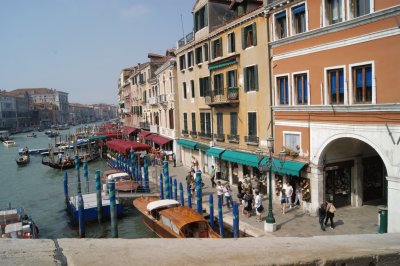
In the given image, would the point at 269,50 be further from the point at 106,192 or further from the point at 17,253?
the point at 17,253

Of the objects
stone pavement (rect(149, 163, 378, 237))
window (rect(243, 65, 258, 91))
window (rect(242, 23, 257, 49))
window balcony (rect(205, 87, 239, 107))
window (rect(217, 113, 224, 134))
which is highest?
window (rect(242, 23, 257, 49))

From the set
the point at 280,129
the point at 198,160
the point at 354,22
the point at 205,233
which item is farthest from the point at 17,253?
the point at 198,160

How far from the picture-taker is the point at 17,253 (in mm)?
2438

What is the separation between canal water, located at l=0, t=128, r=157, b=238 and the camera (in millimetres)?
19328

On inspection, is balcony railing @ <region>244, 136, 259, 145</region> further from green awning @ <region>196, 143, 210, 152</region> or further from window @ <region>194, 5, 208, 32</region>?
window @ <region>194, 5, 208, 32</region>

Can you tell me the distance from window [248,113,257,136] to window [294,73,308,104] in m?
3.72

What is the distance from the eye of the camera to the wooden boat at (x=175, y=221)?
1443 cm

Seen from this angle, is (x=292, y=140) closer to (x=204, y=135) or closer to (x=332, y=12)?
(x=332, y=12)

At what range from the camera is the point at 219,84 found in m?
24.0

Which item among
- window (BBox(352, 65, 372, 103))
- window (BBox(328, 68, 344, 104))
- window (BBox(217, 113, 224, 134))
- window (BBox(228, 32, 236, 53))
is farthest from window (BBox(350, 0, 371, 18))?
window (BBox(217, 113, 224, 134))

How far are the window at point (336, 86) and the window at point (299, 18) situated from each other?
8.82 feet

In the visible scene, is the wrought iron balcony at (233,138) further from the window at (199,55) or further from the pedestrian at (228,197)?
the window at (199,55)

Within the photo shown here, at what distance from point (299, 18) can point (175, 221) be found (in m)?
10.7

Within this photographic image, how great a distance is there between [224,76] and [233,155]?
5.30m
